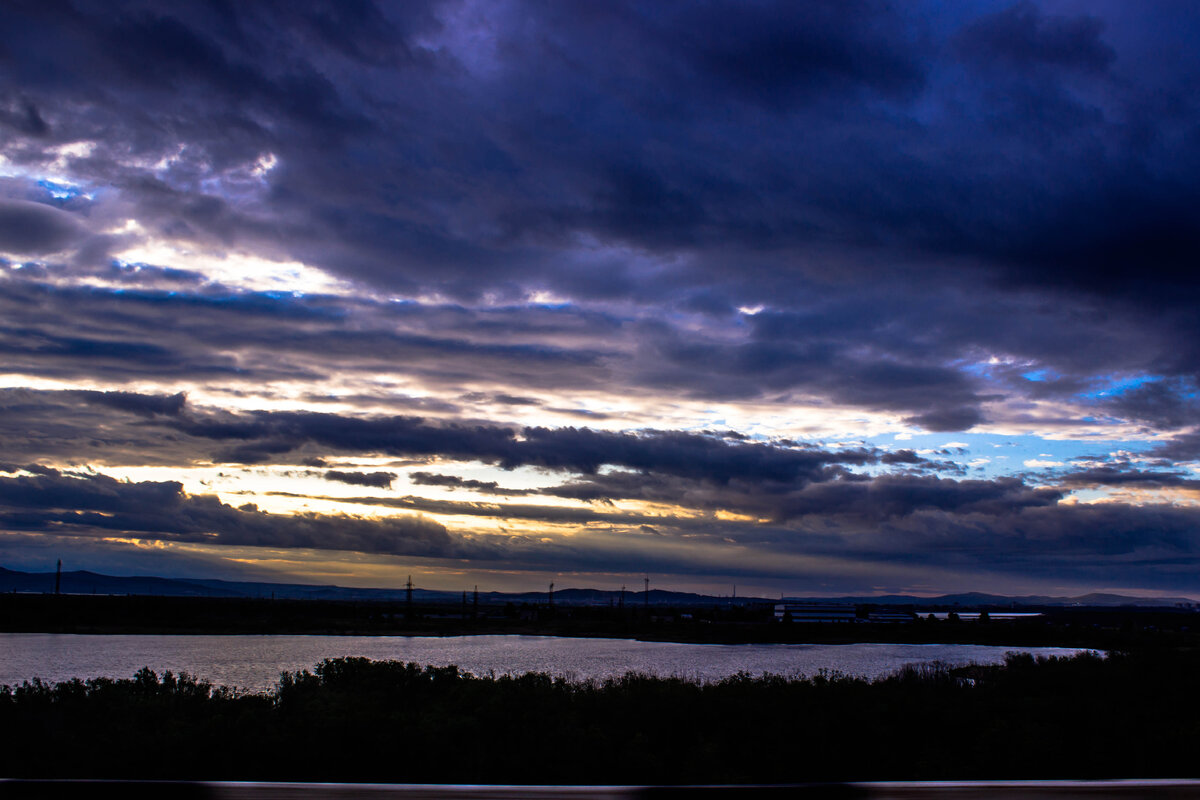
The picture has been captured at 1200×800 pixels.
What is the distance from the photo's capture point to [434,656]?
70.2 m

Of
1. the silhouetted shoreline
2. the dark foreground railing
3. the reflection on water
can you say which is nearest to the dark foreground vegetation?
the dark foreground railing

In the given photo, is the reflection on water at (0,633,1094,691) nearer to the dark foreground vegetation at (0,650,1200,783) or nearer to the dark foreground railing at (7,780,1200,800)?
the dark foreground vegetation at (0,650,1200,783)

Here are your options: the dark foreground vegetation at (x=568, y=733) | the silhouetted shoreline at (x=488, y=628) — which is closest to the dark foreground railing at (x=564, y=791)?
the dark foreground vegetation at (x=568, y=733)

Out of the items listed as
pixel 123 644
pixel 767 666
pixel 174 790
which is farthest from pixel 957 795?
pixel 123 644

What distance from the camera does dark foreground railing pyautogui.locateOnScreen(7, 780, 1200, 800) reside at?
13.1ft

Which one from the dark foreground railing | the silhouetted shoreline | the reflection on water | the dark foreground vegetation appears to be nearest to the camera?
the dark foreground railing

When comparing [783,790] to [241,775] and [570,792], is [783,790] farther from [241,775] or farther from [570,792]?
[241,775]

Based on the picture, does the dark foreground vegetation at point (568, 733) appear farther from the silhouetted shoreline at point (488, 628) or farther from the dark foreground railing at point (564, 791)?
the silhouetted shoreline at point (488, 628)

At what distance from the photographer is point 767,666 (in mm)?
62125

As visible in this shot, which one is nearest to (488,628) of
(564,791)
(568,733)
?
(568,733)

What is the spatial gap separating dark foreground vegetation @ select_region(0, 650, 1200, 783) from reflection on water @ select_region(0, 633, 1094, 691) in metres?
21.0

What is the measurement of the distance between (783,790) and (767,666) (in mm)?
61747

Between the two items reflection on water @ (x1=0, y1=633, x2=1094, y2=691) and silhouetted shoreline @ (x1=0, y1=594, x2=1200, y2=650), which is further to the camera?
silhouetted shoreline @ (x1=0, y1=594, x2=1200, y2=650)

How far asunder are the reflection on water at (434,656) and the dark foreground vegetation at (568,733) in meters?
21.0
